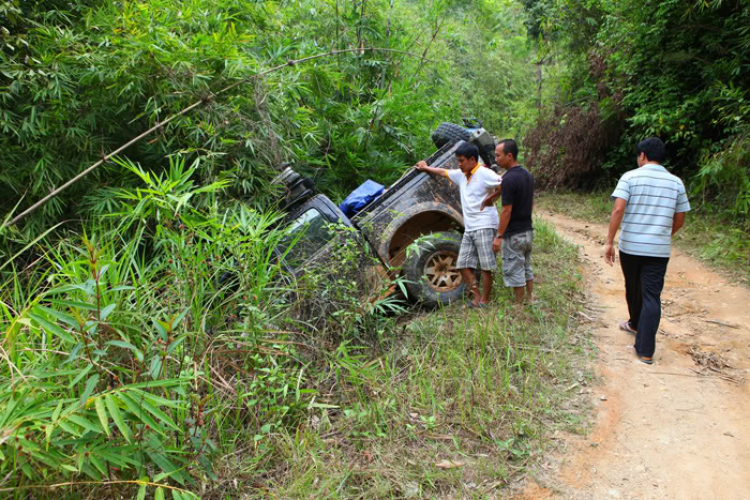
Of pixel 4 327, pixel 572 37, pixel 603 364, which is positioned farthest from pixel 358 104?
pixel 572 37

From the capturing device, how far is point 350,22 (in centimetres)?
746

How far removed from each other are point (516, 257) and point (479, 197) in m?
0.71

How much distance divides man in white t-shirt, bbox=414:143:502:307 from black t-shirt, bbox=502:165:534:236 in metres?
0.16

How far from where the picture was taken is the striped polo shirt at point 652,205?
3.72 metres

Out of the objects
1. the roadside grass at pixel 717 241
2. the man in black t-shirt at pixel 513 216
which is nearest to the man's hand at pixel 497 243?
the man in black t-shirt at pixel 513 216

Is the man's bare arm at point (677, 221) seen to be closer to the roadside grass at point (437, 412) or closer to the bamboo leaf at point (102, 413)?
the roadside grass at point (437, 412)

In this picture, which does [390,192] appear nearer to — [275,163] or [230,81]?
[275,163]

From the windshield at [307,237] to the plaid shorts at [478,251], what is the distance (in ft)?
4.81

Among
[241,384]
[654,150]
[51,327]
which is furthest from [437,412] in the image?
[654,150]

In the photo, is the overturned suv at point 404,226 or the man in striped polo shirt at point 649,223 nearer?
the man in striped polo shirt at point 649,223

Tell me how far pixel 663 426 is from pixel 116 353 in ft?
11.3

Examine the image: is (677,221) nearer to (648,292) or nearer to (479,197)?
(648,292)

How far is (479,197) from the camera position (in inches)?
184

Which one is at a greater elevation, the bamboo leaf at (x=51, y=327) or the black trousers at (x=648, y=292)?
the bamboo leaf at (x=51, y=327)
